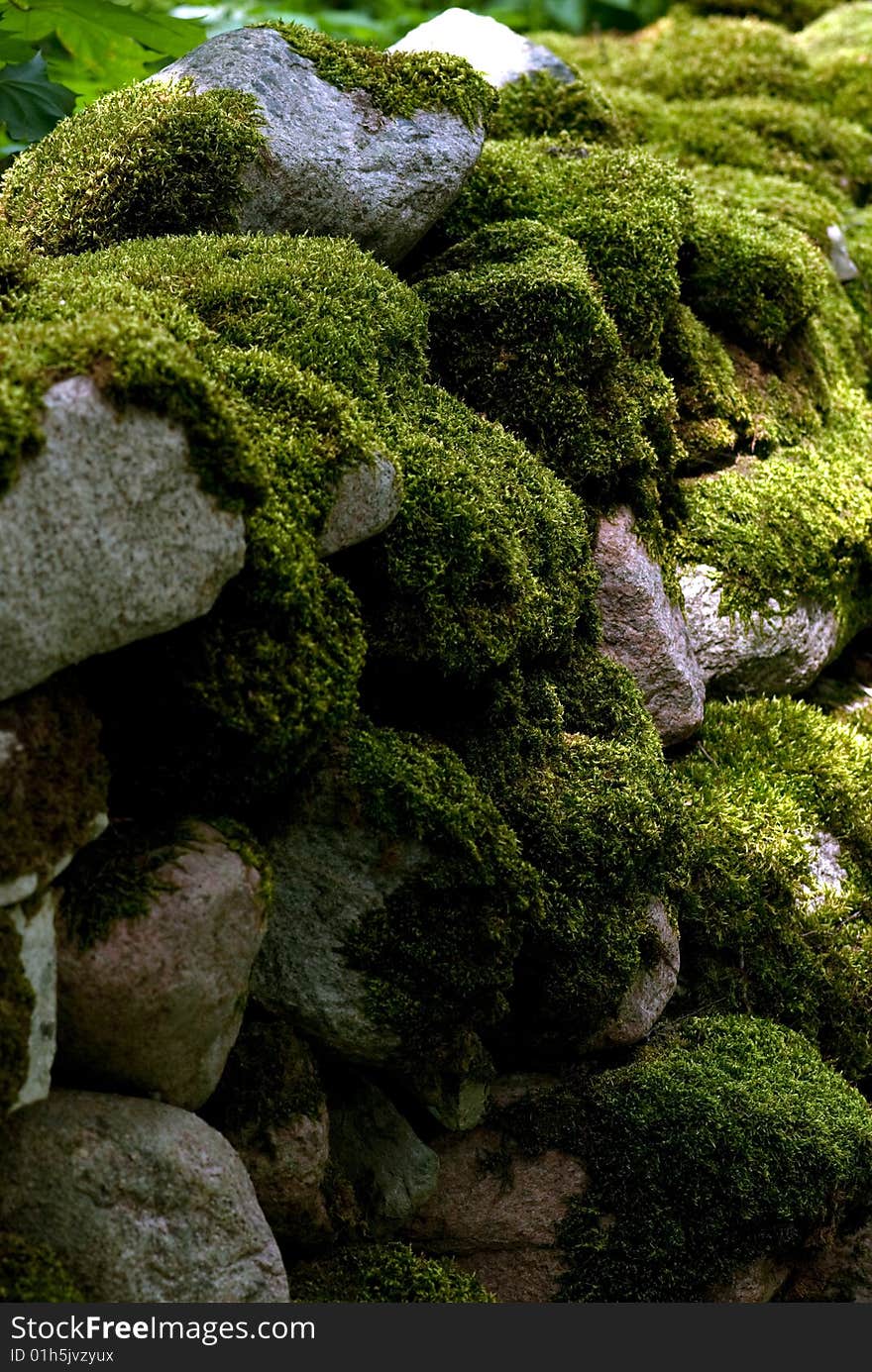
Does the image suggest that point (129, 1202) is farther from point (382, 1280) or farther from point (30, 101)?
point (30, 101)

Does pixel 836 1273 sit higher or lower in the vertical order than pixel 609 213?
lower

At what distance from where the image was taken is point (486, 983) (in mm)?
2889

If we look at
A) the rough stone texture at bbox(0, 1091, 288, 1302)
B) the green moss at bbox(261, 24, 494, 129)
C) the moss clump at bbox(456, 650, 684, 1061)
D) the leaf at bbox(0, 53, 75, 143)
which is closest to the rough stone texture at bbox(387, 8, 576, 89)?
the green moss at bbox(261, 24, 494, 129)

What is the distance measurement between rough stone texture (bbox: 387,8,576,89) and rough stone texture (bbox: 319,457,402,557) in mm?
3046

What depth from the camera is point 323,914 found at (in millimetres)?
2785

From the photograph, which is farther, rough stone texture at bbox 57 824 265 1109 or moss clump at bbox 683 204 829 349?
moss clump at bbox 683 204 829 349

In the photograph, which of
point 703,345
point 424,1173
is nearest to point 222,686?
point 424,1173

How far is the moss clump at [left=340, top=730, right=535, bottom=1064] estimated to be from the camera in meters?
2.78

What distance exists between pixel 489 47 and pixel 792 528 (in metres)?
2.41

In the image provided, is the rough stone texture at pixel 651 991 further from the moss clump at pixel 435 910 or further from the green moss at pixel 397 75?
the green moss at pixel 397 75

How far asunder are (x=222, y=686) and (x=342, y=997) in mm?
807

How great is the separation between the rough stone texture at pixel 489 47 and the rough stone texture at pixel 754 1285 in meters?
4.36

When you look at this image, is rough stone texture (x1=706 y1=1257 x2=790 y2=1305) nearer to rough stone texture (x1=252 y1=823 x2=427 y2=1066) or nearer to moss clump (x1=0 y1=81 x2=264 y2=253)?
rough stone texture (x1=252 y1=823 x2=427 y2=1066)

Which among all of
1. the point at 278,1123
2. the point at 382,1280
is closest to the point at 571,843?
the point at 278,1123
